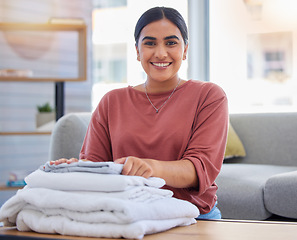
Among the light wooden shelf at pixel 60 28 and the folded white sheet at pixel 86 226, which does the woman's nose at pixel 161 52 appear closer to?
the folded white sheet at pixel 86 226

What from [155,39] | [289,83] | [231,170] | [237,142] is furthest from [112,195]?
Result: [289,83]

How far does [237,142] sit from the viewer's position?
125 inches

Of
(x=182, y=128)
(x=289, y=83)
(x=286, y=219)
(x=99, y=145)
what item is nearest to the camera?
(x=182, y=128)

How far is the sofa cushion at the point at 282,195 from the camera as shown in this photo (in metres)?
2.34

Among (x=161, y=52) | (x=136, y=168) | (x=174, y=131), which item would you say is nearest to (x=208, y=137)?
(x=174, y=131)

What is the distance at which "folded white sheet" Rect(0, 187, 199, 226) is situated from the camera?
85cm

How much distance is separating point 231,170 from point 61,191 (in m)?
2.02

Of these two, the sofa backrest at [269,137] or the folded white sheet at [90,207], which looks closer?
the folded white sheet at [90,207]

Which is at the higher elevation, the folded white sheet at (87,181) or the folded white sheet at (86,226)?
the folded white sheet at (87,181)

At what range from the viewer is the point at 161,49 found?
1484 millimetres

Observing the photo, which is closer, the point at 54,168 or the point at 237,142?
the point at 54,168

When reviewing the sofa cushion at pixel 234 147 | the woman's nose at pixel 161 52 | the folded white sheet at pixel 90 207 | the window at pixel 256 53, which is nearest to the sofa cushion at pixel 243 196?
the sofa cushion at pixel 234 147

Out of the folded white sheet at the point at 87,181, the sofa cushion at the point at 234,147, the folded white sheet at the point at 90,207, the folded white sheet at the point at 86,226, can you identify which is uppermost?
the folded white sheet at the point at 87,181

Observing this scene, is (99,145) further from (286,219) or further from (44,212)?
(286,219)
